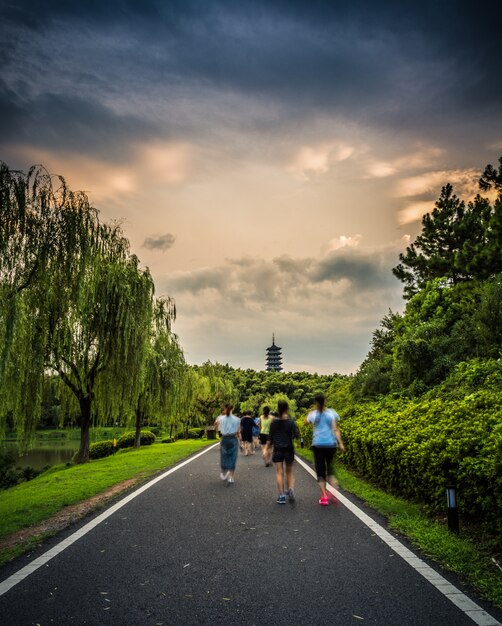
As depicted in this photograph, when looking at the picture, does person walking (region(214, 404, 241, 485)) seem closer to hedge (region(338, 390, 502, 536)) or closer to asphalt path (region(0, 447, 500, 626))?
hedge (region(338, 390, 502, 536))

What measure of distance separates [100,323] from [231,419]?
7.12 m

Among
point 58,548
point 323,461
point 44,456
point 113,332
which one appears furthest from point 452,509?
point 44,456

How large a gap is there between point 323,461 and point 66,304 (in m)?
7.56

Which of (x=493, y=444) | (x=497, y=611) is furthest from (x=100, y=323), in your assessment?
(x=497, y=611)

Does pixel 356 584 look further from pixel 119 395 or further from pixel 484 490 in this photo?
pixel 119 395

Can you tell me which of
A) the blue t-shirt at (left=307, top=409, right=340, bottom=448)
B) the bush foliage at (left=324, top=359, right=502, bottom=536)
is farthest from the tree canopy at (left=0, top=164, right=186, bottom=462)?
the bush foliage at (left=324, top=359, right=502, bottom=536)

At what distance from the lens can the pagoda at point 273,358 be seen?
176375mm

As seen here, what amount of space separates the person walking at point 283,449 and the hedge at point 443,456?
191 cm

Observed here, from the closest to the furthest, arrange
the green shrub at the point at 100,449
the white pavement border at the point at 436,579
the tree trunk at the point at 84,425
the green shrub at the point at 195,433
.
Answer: the white pavement border at the point at 436,579 < the tree trunk at the point at 84,425 < the green shrub at the point at 100,449 < the green shrub at the point at 195,433

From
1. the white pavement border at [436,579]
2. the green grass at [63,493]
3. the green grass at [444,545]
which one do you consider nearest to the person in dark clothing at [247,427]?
the green grass at [63,493]

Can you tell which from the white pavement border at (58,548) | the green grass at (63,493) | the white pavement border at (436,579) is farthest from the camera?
the green grass at (63,493)

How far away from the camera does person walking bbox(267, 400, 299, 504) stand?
7219 millimetres

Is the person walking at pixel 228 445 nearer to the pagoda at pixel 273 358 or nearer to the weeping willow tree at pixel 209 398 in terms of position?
the weeping willow tree at pixel 209 398

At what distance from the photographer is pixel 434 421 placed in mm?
8945
